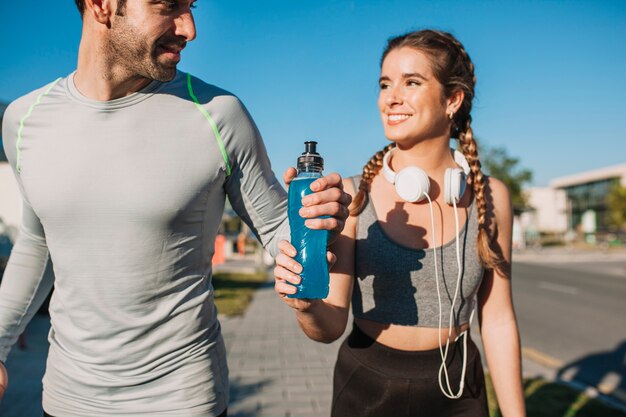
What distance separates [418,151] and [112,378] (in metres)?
1.50

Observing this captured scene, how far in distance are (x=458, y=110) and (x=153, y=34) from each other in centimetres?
139

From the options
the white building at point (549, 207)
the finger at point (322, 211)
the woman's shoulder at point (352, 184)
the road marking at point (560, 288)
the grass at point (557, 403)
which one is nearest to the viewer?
the finger at point (322, 211)

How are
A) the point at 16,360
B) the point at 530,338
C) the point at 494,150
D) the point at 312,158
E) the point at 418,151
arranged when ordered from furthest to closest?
the point at 494,150 < the point at 530,338 < the point at 16,360 < the point at 418,151 < the point at 312,158

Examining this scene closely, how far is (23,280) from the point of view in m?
2.03

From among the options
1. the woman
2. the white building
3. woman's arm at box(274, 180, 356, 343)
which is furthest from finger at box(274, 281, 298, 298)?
the white building

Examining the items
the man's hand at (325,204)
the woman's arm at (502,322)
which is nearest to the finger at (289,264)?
the man's hand at (325,204)

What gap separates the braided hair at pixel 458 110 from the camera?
2.29 metres

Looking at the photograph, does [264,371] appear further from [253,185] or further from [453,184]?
[253,185]

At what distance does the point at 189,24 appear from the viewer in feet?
5.68

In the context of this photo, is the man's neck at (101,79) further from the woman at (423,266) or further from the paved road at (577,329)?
the paved road at (577,329)

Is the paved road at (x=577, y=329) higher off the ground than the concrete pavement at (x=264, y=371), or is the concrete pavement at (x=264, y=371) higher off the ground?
the concrete pavement at (x=264, y=371)

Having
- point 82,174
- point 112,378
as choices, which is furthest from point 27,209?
point 112,378

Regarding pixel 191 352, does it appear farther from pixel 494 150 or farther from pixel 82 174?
pixel 494 150

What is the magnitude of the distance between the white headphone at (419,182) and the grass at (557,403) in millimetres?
2872
